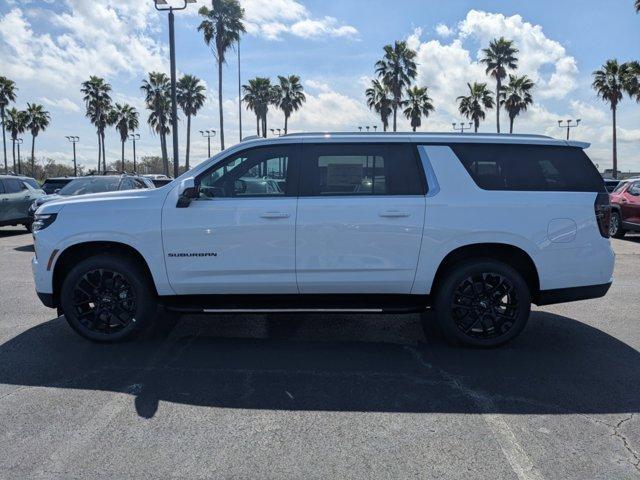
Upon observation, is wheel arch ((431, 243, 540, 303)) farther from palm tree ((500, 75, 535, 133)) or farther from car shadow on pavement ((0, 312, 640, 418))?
palm tree ((500, 75, 535, 133))

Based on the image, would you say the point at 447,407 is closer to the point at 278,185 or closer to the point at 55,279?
the point at 278,185

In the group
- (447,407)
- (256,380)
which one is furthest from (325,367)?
(447,407)

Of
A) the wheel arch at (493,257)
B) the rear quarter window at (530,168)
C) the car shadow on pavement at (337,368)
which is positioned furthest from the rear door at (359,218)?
the car shadow on pavement at (337,368)

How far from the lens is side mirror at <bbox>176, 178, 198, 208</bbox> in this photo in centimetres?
474

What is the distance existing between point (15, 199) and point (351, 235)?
13675 mm

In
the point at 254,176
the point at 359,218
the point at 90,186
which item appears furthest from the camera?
the point at 90,186

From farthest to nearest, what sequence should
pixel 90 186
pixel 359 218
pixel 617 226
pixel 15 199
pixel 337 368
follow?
pixel 15 199, pixel 617 226, pixel 90 186, pixel 359 218, pixel 337 368

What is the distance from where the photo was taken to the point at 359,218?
4.71 meters

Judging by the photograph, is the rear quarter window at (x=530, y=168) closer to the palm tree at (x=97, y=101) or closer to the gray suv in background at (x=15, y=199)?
the gray suv in background at (x=15, y=199)

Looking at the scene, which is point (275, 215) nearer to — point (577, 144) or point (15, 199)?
point (577, 144)

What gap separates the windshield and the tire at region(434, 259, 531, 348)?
31.2 ft

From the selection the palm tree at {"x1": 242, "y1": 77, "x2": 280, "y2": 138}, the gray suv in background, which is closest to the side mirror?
the gray suv in background

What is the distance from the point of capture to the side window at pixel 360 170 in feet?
15.9

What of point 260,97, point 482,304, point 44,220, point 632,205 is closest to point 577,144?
point 482,304
